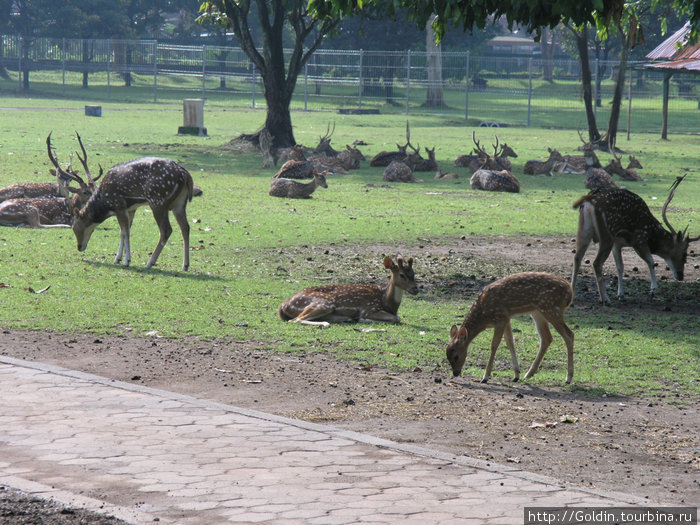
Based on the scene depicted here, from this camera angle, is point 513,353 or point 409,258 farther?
point 409,258

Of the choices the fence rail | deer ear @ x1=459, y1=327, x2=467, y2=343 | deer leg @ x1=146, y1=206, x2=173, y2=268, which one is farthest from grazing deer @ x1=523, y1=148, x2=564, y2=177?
the fence rail

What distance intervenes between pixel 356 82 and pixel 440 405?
42229mm

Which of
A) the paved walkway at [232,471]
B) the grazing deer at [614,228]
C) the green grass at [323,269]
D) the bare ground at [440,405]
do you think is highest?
the grazing deer at [614,228]

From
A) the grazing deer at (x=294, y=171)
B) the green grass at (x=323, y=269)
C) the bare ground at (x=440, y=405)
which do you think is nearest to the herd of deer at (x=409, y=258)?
the green grass at (x=323, y=269)

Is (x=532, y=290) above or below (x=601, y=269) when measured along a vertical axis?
above

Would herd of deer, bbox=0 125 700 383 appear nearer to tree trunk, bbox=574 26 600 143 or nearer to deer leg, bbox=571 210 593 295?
deer leg, bbox=571 210 593 295

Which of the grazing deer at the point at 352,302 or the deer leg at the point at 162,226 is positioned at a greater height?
the deer leg at the point at 162,226

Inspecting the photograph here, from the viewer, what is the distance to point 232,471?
562 cm

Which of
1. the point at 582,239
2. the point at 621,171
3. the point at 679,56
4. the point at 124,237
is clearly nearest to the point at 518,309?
the point at 582,239

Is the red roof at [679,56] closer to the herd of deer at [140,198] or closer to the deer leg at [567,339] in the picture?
the herd of deer at [140,198]

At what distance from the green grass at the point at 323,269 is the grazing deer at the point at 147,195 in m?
0.40

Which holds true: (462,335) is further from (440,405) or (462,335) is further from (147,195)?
(147,195)

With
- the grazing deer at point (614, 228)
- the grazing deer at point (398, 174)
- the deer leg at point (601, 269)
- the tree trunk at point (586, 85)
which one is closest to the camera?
the deer leg at point (601, 269)

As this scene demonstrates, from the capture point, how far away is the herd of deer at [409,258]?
7762 mm
